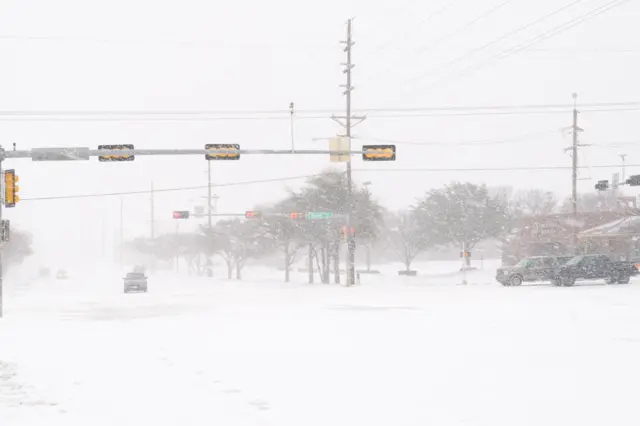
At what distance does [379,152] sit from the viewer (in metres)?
26.3

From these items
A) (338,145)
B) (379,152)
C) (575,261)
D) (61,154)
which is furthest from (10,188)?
(575,261)

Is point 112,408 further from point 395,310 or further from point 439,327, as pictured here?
point 395,310

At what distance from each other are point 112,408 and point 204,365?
345 cm

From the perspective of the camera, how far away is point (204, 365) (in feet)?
41.5

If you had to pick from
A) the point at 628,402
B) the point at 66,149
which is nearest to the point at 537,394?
the point at 628,402

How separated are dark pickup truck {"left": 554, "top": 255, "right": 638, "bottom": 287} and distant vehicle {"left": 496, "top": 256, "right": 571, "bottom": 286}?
0.46 metres

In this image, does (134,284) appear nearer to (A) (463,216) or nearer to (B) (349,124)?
(B) (349,124)

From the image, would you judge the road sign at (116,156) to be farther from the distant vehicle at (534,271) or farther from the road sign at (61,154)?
the distant vehicle at (534,271)

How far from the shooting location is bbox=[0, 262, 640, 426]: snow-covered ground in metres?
8.81

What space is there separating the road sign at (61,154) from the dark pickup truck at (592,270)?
24.2 meters

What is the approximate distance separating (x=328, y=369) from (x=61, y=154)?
17146 millimetres

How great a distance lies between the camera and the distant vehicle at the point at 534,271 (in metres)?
38.3

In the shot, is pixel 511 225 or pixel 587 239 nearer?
pixel 587 239

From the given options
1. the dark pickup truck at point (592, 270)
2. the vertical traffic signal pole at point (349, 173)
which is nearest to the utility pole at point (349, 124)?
the vertical traffic signal pole at point (349, 173)
